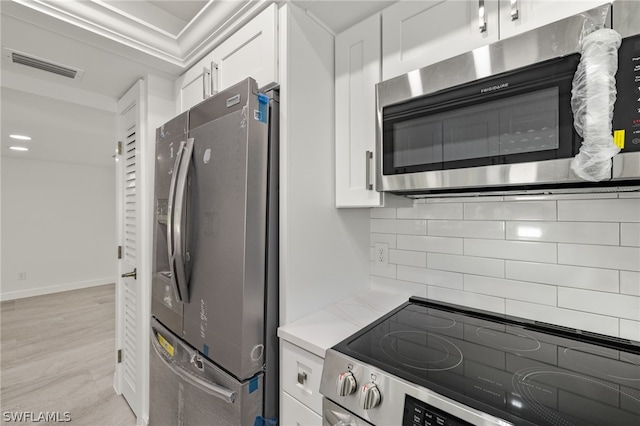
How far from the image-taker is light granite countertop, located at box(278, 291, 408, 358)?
103cm

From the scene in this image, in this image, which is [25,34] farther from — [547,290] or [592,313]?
[592,313]

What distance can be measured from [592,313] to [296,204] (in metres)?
1.20

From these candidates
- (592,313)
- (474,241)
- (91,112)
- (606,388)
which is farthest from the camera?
(91,112)

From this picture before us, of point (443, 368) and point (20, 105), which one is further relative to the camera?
point (20, 105)

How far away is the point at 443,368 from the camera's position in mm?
843

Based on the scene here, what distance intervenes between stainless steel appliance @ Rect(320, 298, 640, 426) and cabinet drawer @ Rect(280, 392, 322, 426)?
11 cm

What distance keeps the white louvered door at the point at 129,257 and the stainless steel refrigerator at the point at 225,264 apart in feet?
2.18

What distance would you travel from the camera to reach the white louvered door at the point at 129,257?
6.02ft

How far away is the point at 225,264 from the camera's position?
1099mm

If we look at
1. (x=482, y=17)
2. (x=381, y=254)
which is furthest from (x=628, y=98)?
(x=381, y=254)

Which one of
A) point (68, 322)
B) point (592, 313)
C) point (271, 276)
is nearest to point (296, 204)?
point (271, 276)

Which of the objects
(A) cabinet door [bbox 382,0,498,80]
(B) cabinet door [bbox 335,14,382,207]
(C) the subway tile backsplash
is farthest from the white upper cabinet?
(C) the subway tile backsplash

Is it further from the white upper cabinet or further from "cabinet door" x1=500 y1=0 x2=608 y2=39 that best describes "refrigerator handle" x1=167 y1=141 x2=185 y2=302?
"cabinet door" x1=500 y1=0 x2=608 y2=39

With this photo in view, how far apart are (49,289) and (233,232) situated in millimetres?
6406
